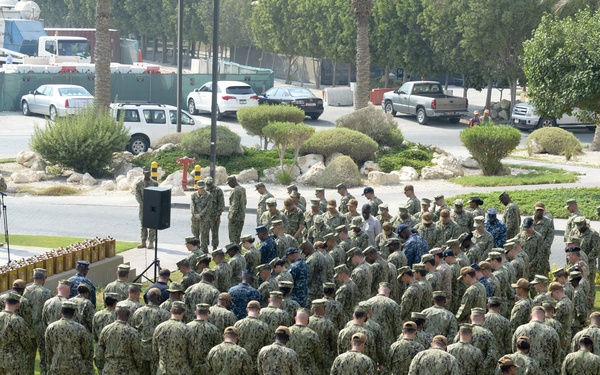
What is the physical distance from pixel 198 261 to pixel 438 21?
117ft

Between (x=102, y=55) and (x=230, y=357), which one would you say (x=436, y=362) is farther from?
(x=102, y=55)

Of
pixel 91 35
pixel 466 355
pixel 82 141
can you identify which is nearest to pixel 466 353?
pixel 466 355

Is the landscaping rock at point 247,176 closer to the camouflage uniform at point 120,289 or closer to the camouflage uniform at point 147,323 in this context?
the camouflage uniform at point 120,289

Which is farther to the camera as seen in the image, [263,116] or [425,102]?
[425,102]

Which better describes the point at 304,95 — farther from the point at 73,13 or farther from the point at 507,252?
the point at 73,13

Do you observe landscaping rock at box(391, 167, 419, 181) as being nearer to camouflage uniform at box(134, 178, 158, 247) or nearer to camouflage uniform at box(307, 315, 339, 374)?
camouflage uniform at box(134, 178, 158, 247)

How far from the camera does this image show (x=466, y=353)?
1203 centimetres

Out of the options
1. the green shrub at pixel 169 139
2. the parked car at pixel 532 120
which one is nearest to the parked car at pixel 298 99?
the parked car at pixel 532 120

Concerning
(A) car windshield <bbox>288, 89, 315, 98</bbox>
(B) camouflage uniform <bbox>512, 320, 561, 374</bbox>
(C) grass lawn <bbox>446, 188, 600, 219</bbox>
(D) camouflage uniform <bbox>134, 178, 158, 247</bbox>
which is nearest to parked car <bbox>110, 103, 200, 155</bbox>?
(A) car windshield <bbox>288, 89, 315, 98</bbox>

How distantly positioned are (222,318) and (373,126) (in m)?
20.9

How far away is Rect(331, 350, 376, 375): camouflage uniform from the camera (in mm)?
11922

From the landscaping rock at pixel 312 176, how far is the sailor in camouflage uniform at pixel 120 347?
17.6 metres

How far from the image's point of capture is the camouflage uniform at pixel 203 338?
42.2ft

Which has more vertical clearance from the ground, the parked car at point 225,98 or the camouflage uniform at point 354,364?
the parked car at point 225,98
